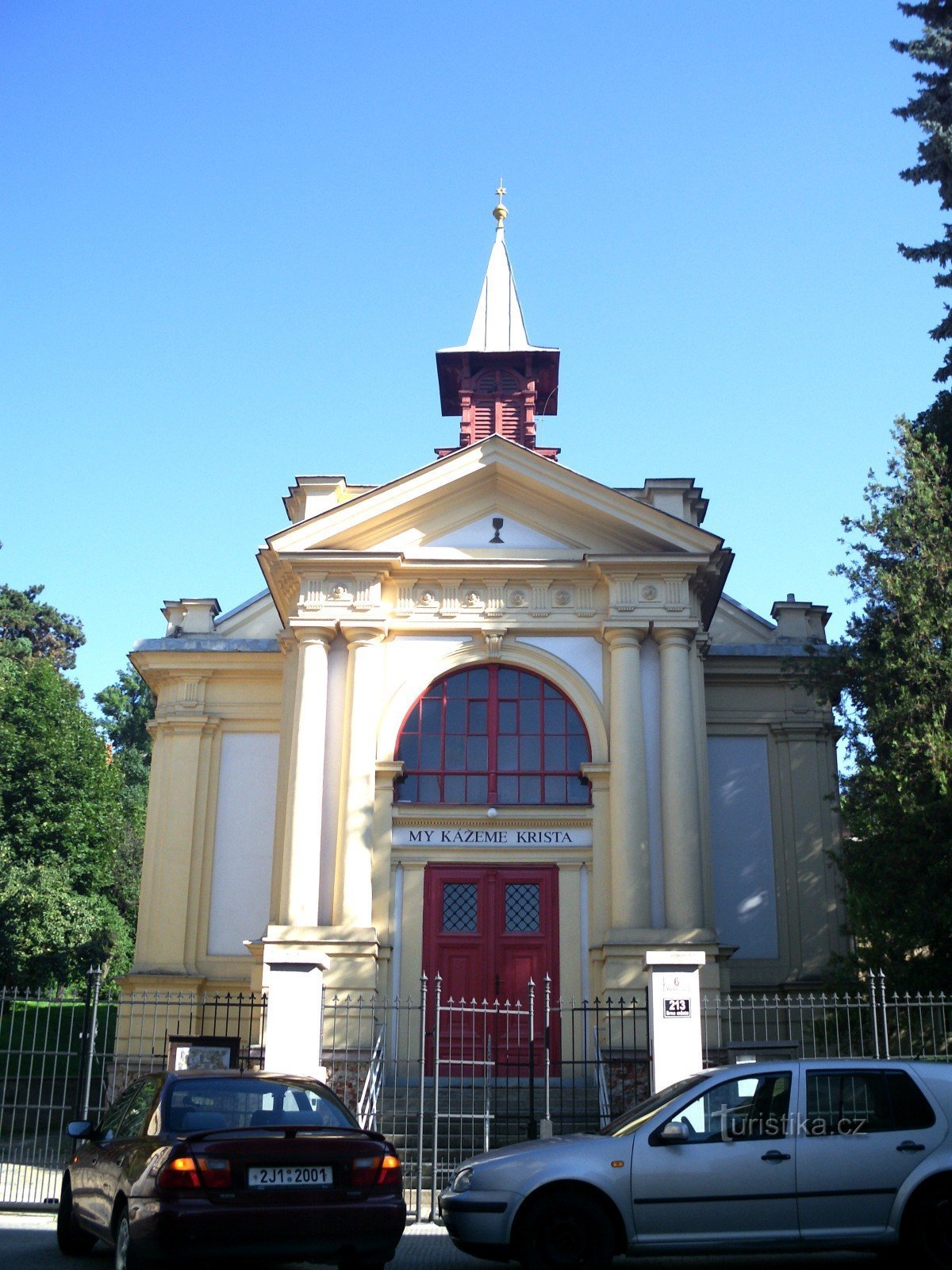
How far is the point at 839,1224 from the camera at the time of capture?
927cm

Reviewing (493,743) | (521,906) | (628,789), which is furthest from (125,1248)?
(493,743)

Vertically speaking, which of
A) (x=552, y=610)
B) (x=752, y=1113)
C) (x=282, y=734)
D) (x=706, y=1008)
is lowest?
(x=752, y=1113)

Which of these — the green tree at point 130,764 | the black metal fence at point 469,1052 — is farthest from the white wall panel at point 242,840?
the green tree at point 130,764

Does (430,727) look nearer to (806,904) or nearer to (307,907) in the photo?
(307,907)

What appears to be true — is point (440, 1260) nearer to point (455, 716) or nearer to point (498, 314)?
point (455, 716)

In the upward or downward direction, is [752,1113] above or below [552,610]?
below

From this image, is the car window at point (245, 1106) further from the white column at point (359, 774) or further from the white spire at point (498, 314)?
the white spire at point (498, 314)

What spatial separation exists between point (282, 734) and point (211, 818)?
9.80ft

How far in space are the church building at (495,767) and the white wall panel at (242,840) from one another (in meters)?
0.04

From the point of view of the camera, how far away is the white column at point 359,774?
19.7 m

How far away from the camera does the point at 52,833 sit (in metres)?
37.6

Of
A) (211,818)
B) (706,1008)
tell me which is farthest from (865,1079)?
(211,818)

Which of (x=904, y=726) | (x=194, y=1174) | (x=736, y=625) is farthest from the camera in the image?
(x=736, y=625)

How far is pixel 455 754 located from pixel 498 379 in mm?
13033
